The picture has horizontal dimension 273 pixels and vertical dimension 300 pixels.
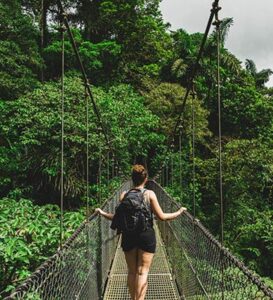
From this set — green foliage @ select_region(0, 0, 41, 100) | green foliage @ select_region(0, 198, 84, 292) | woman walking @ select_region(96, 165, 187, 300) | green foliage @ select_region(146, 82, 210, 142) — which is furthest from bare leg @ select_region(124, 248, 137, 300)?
green foliage @ select_region(146, 82, 210, 142)

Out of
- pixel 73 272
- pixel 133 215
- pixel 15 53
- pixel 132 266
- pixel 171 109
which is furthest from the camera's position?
pixel 171 109

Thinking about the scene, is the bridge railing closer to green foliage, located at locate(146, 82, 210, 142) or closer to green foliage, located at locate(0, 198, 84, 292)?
green foliage, located at locate(0, 198, 84, 292)

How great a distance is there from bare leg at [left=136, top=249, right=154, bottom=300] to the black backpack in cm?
13

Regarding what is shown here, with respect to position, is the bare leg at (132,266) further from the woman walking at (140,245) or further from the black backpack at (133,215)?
the black backpack at (133,215)

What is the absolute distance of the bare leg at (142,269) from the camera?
2174 mm

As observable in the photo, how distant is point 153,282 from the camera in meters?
3.39

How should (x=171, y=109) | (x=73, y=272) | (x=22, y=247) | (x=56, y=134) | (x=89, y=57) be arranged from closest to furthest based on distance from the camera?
1. (x=73, y=272)
2. (x=22, y=247)
3. (x=56, y=134)
4. (x=171, y=109)
5. (x=89, y=57)

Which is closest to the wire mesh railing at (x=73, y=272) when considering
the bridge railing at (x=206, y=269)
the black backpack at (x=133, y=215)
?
the black backpack at (x=133, y=215)

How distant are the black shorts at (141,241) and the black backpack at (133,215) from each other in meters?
0.02

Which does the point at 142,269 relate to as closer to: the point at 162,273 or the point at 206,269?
the point at 206,269

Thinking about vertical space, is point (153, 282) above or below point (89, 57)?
below

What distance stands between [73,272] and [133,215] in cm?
36

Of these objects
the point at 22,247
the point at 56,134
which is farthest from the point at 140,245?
the point at 56,134

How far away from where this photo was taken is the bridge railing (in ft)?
5.13
